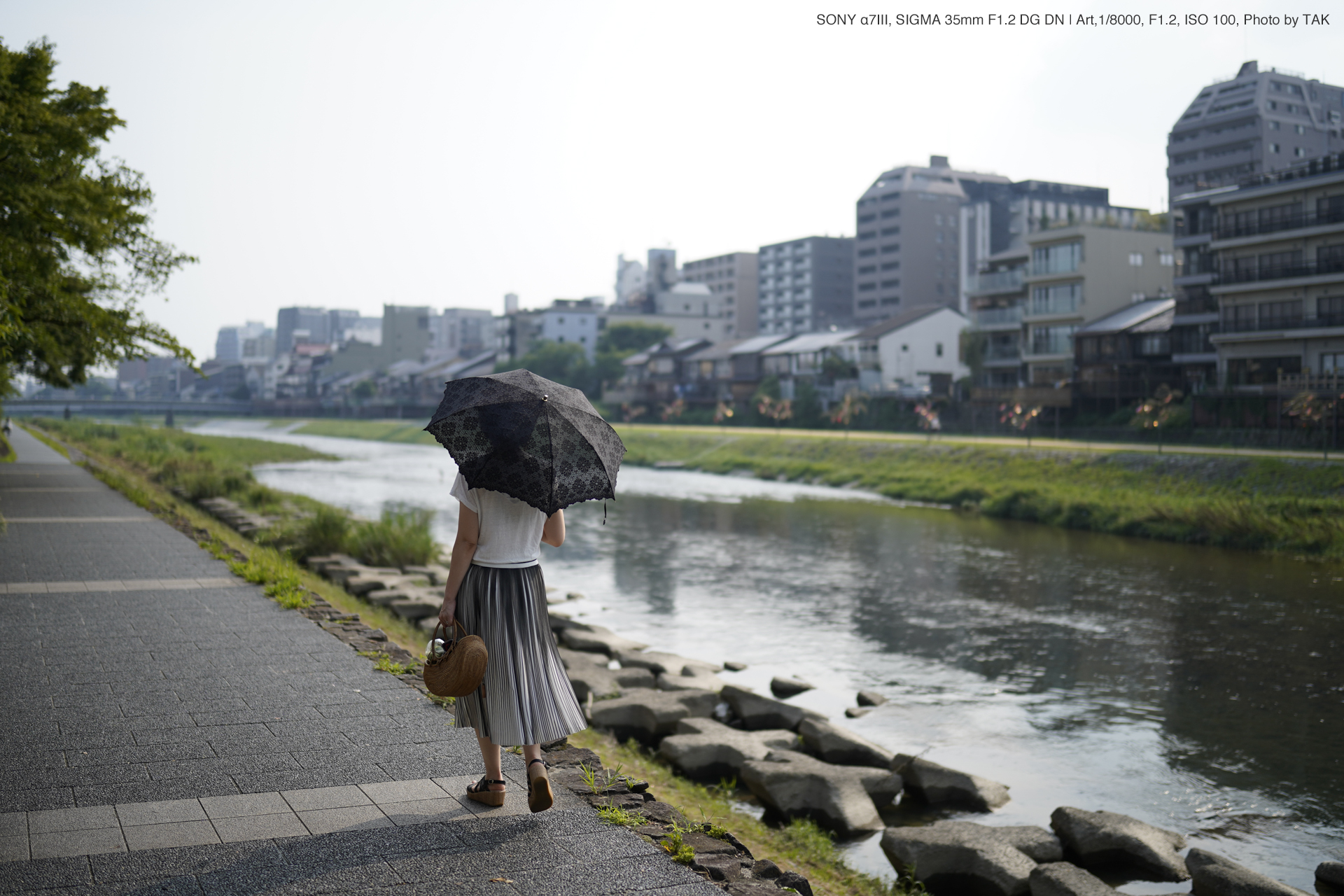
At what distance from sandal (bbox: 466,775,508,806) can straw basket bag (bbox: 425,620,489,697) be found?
55 centimetres

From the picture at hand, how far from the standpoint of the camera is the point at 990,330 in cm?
6259

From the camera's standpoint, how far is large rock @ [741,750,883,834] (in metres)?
7.58

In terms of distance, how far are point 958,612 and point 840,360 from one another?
178 ft

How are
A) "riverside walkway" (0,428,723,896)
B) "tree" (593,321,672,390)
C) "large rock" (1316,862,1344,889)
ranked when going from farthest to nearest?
1. "tree" (593,321,672,390)
2. "large rock" (1316,862,1344,889)
3. "riverside walkway" (0,428,723,896)

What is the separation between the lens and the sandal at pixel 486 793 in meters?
5.04

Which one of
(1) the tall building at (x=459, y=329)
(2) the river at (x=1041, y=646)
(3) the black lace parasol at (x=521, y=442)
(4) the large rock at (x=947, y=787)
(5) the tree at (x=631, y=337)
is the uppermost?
(1) the tall building at (x=459, y=329)

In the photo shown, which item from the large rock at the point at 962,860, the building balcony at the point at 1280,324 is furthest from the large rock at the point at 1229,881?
the building balcony at the point at 1280,324

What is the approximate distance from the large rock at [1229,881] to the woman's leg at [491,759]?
174 inches

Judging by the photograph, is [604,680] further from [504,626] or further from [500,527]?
[500,527]

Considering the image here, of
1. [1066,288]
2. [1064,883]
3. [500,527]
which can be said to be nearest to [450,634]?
[500,527]

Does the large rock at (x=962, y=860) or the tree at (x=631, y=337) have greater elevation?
the tree at (x=631, y=337)

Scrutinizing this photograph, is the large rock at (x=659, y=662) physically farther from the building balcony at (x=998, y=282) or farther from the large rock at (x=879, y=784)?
the building balcony at (x=998, y=282)

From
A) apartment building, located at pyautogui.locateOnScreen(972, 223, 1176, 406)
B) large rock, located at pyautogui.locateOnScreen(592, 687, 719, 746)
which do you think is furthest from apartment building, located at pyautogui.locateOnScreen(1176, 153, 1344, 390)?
large rock, located at pyautogui.locateOnScreen(592, 687, 719, 746)

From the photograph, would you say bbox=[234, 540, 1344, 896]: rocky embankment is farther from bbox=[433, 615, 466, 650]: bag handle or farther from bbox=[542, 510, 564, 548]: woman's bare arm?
bbox=[542, 510, 564, 548]: woman's bare arm
